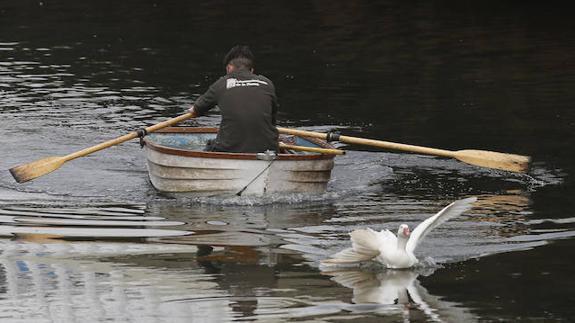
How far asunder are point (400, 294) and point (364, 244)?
665 millimetres

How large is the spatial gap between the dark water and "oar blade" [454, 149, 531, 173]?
0.36 m

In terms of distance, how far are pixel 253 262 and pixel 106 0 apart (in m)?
26.7

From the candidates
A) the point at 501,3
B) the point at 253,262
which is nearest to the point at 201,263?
the point at 253,262

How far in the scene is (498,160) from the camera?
15828 mm

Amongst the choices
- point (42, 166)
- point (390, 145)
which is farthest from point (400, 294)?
point (42, 166)

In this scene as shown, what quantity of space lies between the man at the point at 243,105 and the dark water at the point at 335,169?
2.15 ft

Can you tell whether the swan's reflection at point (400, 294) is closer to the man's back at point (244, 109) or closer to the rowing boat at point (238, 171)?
the rowing boat at point (238, 171)

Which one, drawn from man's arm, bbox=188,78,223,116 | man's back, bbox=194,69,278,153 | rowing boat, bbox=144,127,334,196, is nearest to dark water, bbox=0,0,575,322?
rowing boat, bbox=144,127,334,196

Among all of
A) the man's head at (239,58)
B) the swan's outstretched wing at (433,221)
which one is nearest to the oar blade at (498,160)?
the man's head at (239,58)

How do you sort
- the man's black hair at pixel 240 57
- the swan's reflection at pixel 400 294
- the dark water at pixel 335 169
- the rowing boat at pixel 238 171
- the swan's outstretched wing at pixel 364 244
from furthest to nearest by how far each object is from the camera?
1. the man's black hair at pixel 240 57
2. the rowing boat at pixel 238 171
3. the swan's outstretched wing at pixel 364 244
4. the dark water at pixel 335 169
5. the swan's reflection at pixel 400 294

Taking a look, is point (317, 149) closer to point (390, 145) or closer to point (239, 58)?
point (390, 145)

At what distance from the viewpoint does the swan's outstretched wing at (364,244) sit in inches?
462

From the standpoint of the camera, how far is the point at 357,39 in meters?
30.3

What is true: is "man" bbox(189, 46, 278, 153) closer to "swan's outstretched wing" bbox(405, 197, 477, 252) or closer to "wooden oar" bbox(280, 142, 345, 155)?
"wooden oar" bbox(280, 142, 345, 155)
